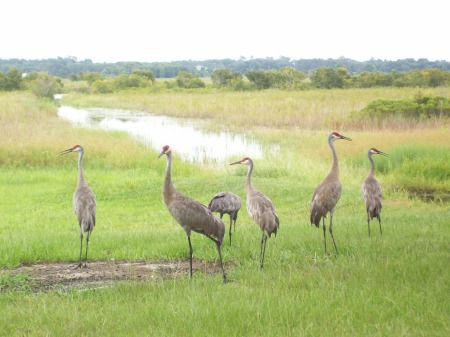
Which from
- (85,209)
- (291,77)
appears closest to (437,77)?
(291,77)

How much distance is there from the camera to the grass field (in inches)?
213

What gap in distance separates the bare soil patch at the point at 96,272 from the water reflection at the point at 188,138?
44.2 ft

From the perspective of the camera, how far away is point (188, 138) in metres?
30.5

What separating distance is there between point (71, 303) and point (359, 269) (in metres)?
3.29

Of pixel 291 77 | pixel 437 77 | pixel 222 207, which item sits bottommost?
pixel 222 207

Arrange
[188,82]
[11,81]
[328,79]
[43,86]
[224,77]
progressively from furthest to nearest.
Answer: [188,82], [224,77], [11,81], [328,79], [43,86]

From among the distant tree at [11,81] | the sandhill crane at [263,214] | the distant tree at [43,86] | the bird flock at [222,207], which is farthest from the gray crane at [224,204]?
the distant tree at [11,81]

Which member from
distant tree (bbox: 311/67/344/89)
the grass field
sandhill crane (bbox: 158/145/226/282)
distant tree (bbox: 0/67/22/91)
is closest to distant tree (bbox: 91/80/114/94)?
distant tree (bbox: 0/67/22/91)

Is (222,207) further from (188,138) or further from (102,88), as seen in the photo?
(102,88)

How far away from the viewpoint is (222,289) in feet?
20.9

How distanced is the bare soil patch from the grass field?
171mm

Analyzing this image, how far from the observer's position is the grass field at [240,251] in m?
5.41

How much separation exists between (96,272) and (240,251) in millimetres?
2073

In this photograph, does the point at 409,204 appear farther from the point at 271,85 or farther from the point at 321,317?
the point at 271,85
